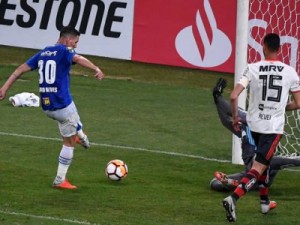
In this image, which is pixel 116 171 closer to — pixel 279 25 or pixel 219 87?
pixel 219 87

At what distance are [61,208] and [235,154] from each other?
397 centimetres

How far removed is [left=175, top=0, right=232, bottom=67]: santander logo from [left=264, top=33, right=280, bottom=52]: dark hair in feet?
34.0

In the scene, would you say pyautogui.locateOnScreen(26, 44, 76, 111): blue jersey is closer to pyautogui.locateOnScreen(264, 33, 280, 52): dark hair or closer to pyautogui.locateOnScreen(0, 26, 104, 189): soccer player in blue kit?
pyautogui.locateOnScreen(0, 26, 104, 189): soccer player in blue kit

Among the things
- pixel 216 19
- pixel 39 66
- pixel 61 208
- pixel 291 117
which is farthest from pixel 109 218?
pixel 216 19

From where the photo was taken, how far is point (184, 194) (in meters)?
13.4

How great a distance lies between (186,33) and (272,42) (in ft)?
35.8

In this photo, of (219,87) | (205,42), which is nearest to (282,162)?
(219,87)

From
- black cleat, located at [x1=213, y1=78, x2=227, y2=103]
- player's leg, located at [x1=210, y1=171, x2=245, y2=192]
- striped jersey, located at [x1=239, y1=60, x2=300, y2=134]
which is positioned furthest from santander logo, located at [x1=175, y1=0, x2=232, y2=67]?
striped jersey, located at [x1=239, y1=60, x2=300, y2=134]

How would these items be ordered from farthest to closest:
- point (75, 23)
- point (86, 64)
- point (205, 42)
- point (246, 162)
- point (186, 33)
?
point (75, 23) < point (186, 33) < point (205, 42) < point (246, 162) < point (86, 64)

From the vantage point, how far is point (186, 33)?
22.9 m

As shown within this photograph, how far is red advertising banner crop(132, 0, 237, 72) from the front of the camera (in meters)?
22.6

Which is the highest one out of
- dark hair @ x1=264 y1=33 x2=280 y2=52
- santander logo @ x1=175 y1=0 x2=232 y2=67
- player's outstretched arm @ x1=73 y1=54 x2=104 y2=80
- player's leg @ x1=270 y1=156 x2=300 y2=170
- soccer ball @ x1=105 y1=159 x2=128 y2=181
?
dark hair @ x1=264 y1=33 x2=280 y2=52

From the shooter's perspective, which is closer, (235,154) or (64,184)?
(64,184)

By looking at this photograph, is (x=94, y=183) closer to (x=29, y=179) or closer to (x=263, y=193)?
(x=29, y=179)
